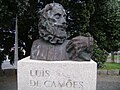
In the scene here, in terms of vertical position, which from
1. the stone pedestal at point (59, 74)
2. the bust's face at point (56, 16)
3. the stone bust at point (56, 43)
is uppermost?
the bust's face at point (56, 16)

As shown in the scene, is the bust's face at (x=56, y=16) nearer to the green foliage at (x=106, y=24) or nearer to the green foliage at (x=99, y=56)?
the green foliage at (x=99, y=56)

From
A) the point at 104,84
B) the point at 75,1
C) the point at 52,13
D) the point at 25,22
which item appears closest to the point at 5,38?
the point at 25,22

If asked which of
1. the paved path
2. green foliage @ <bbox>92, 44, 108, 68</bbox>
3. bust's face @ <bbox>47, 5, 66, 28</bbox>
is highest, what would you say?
bust's face @ <bbox>47, 5, 66, 28</bbox>

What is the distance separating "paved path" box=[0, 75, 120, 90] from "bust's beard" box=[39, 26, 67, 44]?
11.0 feet

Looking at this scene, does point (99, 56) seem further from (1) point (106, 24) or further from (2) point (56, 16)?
(2) point (56, 16)

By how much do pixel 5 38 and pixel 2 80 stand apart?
2018 millimetres

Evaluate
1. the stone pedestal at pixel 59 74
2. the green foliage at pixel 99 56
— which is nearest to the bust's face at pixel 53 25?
the stone pedestal at pixel 59 74

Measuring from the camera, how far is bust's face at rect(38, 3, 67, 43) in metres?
5.09

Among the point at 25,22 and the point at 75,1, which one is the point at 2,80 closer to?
the point at 25,22

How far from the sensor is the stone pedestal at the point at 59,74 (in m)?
4.88

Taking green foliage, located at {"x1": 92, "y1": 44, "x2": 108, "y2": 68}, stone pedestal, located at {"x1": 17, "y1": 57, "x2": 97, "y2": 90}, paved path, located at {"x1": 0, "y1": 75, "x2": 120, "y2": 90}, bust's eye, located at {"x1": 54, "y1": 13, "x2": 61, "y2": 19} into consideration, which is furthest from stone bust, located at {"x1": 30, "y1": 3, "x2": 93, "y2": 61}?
green foliage, located at {"x1": 92, "y1": 44, "x2": 108, "y2": 68}

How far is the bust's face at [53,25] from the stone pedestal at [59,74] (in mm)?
488

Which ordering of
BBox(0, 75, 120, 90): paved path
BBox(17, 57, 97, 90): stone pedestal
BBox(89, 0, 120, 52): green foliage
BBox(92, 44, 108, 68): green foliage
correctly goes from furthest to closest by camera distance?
BBox(89, 0, 120, 52): green foliage
BBox(92, 44, 108, 68): green foliage
BBox(0, 75, 120, 90): paved path
BBox(17, 57, 97, 90): stone pedestal

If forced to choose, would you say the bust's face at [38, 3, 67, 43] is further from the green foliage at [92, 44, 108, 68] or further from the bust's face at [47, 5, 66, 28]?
the green foliage at [92, 44, 108, 68]
